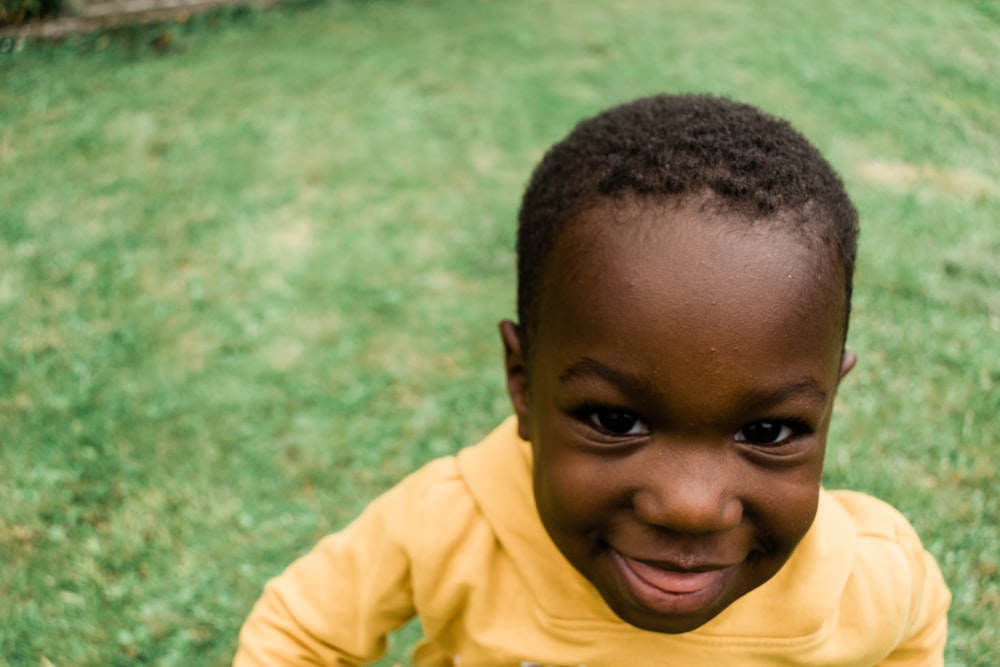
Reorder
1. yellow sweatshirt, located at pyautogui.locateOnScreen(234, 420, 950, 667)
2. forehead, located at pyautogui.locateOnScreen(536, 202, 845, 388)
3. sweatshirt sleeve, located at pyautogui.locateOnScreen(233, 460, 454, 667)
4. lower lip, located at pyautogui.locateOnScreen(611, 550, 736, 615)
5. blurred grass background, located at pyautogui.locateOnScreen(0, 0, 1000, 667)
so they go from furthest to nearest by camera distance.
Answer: blurred grass background, located at pyautogui.locateOnScreen(0, 0, 1000, 667)
sweatshirt sleeve, located at pyautogui.locateOnScreen(233, 460, 454, 667)
yellow sweatshirt, located at pyautogui.locateOnScreen(234, 420, 950, 667)
lower lip, located at pyautogui.locateOnScreen(611, 550, 736, 615)
forehead, located at pyautogui.locateOnScreen(536, 202, 845, 388)

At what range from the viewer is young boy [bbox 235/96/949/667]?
131 cm

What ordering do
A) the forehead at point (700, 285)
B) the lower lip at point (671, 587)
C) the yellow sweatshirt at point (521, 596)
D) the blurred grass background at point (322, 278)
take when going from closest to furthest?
1. the forehead at point (700, 285)
2. the lower lip at point (671, 587)
3. the yellow sweatshirt at point (521, 596)
4. the blurred grass background at point (322, 278)

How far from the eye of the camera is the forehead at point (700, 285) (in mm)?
1295

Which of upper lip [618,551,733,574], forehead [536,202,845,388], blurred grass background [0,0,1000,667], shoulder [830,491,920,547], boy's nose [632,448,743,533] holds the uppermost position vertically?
forehead [536,202,845,388]

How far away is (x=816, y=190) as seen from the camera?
4.75ft

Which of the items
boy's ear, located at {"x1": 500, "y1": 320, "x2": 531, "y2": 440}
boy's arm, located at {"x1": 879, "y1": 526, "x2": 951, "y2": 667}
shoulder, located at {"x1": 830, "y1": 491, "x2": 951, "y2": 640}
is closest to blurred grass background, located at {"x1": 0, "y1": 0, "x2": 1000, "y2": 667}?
boy's arm, located at {"x1": 879, "y1": 526, "x2": 951, "y2": 667}

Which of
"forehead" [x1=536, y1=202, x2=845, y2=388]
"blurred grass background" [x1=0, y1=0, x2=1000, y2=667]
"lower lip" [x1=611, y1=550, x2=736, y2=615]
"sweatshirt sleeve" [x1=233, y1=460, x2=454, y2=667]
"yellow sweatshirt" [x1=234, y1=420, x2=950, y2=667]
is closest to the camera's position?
"forehead" [x1=536, y1=202, x2=845, y2=388]

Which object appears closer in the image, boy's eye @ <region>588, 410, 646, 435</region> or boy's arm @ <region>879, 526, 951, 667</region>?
boy's eye @ <region>588, 410, 646, 435</region>

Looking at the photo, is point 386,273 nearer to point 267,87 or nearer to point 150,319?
point 150,319

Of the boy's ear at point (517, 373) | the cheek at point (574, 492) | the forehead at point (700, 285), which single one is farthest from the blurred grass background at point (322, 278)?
the forehead at point (700, 285)

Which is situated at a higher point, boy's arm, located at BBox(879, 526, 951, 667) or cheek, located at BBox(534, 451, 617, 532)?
cheek, located at BBox(534, 451, 617, 532)

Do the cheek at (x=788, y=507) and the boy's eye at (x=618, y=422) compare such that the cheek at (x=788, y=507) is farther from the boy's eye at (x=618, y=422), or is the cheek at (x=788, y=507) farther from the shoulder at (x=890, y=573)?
the shoulder at (x=890, y=573)

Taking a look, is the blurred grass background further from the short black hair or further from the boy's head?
the short black hair

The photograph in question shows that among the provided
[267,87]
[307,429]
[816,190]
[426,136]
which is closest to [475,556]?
[816,190]
